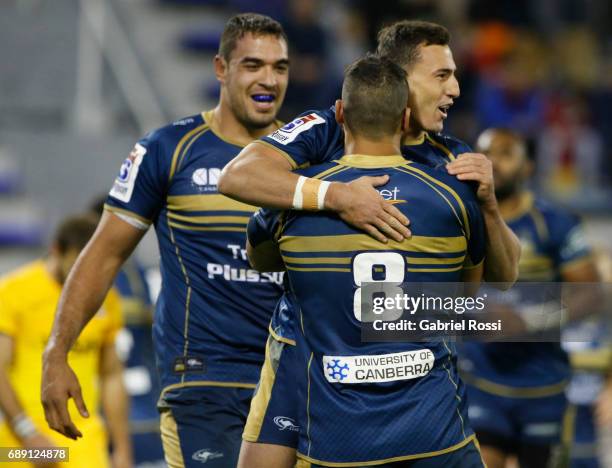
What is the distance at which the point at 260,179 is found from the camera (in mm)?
4344

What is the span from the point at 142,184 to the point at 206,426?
3.50 feet

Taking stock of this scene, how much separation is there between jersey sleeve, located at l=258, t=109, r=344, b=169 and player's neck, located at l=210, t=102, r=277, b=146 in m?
0.79

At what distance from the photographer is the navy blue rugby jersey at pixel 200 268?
5.21m

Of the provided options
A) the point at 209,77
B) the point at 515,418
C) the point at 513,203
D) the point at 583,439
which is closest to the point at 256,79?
the point at 513,203

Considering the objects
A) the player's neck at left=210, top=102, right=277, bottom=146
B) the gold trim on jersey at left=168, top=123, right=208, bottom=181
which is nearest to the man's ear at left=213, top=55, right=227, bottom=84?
the player's neck at left=210, top=102, right=277, bottom=146

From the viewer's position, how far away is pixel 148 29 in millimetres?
13961

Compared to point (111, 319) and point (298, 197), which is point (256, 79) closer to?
point (298, 197)

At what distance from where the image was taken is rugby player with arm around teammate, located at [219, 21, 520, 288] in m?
4.16

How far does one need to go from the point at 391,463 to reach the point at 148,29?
Answer: 10.5 metres

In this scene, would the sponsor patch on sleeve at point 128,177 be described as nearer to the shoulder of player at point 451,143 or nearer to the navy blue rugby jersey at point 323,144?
the navy blue rugby jersey at point 323,144

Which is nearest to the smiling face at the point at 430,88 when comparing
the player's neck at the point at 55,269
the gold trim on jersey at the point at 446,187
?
the gold trim on jersey at the point at 446,187

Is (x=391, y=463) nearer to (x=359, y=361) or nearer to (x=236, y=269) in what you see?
(x=359, y=361)

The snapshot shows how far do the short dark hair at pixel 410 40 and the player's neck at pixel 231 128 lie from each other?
0.89 meters

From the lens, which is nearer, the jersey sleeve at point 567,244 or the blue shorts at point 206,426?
the blue shorts at point 206,426
